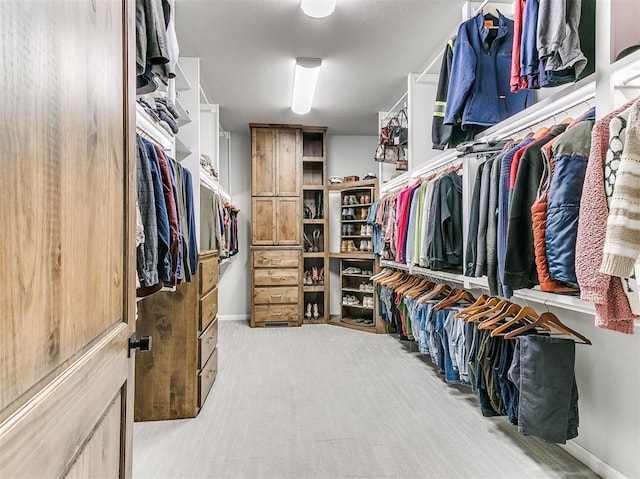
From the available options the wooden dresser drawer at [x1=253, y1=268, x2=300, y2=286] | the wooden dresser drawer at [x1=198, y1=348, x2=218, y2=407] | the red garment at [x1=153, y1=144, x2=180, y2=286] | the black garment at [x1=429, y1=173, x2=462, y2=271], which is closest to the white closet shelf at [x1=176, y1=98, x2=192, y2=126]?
the red garment at [x1=153, y1=144, x2=180, y2=286]

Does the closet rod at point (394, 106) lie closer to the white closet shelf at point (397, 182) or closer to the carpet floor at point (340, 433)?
the white closet shelf at point (397, 182)

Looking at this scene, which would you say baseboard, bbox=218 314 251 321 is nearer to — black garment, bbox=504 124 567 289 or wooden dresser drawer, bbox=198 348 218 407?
wooden dresser drawer, bbox=198 348 218 407

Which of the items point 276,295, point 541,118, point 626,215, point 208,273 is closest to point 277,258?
point 276,295

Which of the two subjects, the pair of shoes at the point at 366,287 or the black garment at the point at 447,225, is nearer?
the black garment at the point at 447,225

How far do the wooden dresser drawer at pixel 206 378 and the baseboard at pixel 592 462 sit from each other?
219cm

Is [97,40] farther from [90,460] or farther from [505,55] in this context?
[505,55]

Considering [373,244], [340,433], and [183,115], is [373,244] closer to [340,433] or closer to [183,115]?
[183,115]

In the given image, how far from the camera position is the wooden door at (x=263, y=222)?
5.44m

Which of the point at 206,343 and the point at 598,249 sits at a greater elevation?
the point at 598,249

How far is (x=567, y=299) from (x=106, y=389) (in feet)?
5.37

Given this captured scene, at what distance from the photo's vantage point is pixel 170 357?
2.59 m

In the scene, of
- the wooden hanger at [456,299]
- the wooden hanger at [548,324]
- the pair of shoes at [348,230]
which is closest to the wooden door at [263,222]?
the pair of shoes at [348,230]

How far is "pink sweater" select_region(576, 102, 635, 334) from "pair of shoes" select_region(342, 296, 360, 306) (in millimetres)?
4205

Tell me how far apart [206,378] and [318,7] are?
104 inches
